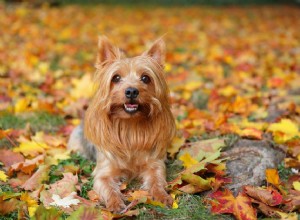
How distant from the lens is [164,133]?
13.1ft

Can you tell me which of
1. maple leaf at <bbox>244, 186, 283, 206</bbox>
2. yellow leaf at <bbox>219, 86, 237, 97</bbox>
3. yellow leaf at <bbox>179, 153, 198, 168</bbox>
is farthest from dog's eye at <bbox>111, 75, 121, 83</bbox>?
yellow leaf at <bbox>219, 86, 237, 97</bbox>

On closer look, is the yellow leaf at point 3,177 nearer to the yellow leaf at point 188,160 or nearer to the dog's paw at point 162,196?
the dog's paw at point 162,196

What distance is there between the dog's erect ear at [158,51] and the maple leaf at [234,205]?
4.36 ft

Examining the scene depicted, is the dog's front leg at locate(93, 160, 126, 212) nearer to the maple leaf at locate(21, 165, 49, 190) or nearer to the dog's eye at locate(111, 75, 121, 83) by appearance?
the maple leaf at locate(21, 165, 49, 190)

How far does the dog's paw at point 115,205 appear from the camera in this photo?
11.3ft

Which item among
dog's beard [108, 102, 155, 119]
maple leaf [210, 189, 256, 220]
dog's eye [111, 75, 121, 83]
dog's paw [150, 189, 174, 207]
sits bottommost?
dog's paw [150, 189, 174, 207]

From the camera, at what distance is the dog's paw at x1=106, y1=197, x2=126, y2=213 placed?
344 centimetres

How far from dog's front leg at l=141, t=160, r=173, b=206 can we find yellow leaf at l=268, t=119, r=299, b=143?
1.37 meters

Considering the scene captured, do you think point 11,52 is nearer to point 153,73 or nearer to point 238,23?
point 153,73

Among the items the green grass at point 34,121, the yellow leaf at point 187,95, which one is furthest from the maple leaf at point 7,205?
the yellow leaf at point 187,95

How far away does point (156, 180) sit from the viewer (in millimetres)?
3846

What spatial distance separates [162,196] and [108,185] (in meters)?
0.48

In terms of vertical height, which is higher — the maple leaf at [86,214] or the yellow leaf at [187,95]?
the yellow leaf at [187,95]

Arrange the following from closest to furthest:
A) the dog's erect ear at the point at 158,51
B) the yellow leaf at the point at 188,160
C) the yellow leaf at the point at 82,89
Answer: the dog's erect ear at the point at 158,51, the yellow leaf at the point at 188,160, the yellow leaf at the point at 82,89
